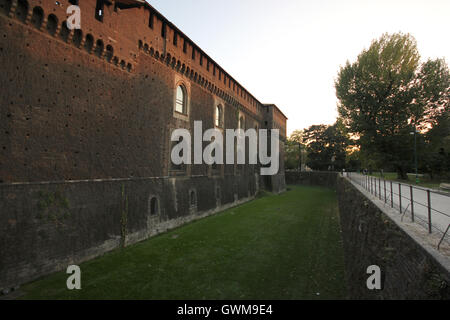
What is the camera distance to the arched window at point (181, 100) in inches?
634

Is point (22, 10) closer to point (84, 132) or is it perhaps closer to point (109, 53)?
point (109, 53)

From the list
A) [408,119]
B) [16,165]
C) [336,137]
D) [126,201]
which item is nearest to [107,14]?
[16,165]

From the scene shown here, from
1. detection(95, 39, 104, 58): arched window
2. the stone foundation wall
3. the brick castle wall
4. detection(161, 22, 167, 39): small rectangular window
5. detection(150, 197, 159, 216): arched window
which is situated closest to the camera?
the stone foundation wall

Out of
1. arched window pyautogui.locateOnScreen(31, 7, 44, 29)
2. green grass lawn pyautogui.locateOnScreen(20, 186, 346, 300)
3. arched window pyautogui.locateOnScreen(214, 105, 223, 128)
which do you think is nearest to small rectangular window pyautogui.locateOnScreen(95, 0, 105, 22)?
arched window pyautogui.locateOnScreen(31, 7, 44, 29)

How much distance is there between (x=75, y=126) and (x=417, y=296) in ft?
35.8

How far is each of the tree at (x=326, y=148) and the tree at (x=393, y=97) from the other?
Result: 31.3 meters

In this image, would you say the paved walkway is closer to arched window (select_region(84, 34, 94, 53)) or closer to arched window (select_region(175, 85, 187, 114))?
arched window (select_region(84, 34, 94, 53))

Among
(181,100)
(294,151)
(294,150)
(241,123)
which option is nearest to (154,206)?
(181,100)

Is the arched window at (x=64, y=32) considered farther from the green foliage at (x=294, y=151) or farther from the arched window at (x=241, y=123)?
the green foliage at (x=294, y=151)

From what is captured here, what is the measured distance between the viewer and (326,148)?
2347 inches

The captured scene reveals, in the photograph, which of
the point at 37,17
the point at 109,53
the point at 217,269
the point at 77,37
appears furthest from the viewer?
the point at 109,53

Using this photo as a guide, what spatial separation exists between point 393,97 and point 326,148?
35229 millimetres

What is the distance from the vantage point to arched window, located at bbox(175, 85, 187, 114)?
16.1 metres

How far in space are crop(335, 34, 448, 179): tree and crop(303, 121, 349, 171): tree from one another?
103 feet
